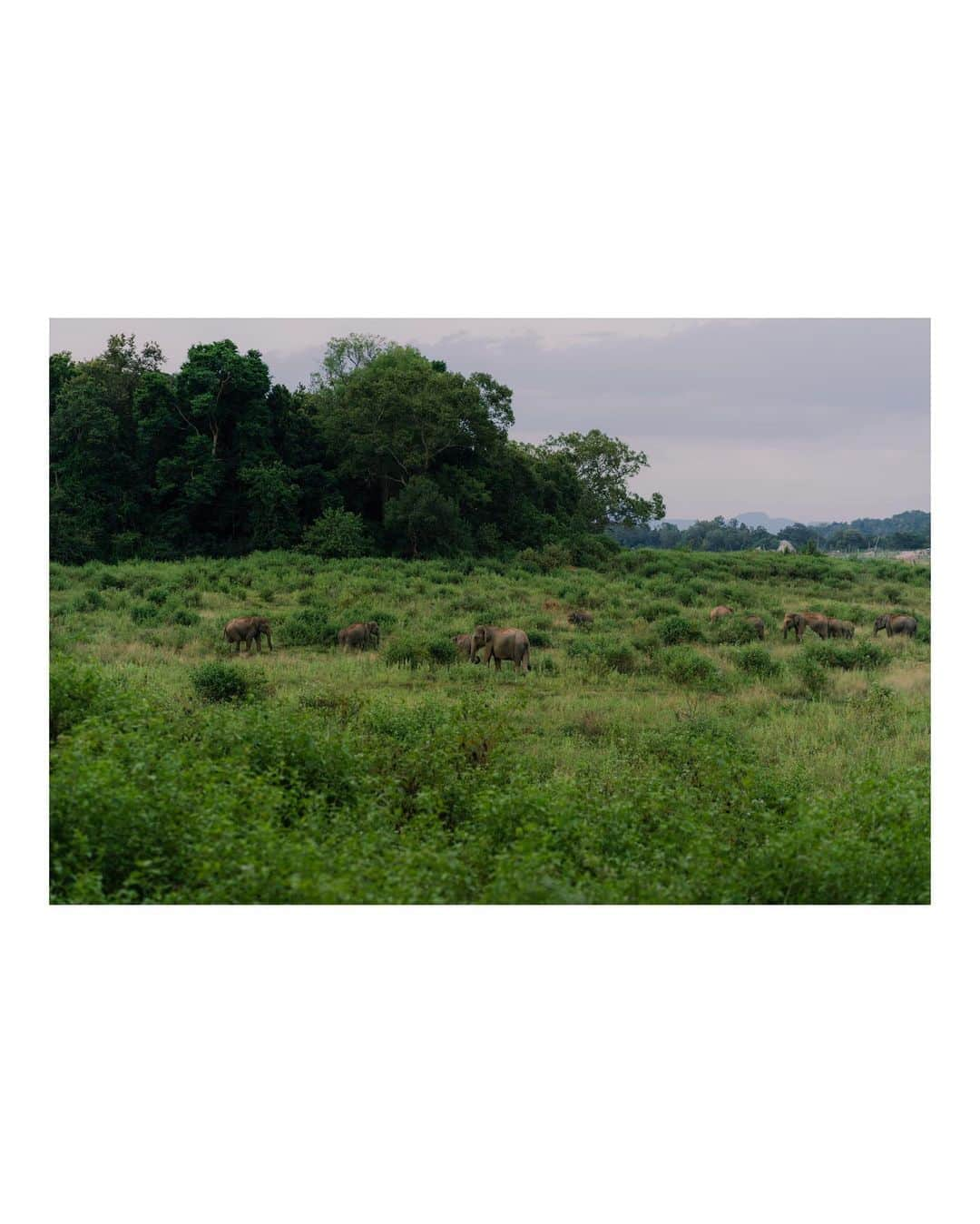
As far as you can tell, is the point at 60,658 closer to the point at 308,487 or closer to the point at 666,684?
the point at 308,487

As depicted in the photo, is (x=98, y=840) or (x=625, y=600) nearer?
(x=98, y=840)

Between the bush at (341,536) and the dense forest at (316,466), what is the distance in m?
0.02

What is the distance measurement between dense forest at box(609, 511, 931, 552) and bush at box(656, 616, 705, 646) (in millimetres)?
862

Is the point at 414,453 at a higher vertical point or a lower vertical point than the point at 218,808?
higher

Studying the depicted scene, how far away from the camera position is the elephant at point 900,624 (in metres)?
11.0

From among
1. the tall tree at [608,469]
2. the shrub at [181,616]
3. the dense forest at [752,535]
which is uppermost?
the tall tree at [608,469]

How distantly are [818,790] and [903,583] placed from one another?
384 centimetres

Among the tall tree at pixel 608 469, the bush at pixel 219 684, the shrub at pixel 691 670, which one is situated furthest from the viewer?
the shrub at pixel 691 670

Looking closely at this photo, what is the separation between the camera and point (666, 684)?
1012 centimetres

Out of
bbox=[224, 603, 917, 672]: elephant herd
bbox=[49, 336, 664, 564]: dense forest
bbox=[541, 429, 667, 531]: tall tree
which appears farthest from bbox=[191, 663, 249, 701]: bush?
bbox=[541, 429, 667, 531]: tall tree

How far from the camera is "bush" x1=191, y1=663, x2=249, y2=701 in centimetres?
938

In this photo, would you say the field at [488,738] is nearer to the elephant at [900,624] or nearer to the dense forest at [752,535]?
the elephant at [900,624]

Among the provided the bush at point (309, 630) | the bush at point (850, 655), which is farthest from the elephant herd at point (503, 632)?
the bush at point (850, 655)

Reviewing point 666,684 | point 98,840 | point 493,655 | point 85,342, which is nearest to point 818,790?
point 666,684
